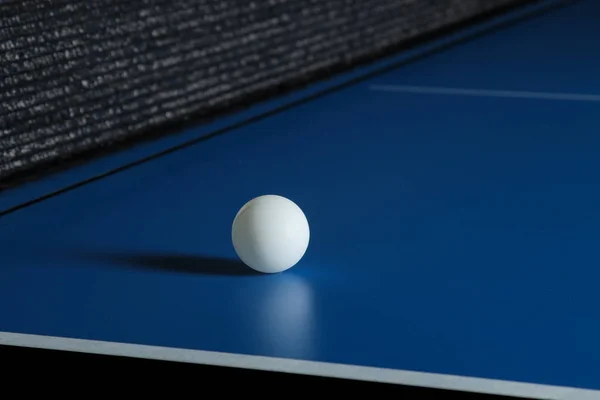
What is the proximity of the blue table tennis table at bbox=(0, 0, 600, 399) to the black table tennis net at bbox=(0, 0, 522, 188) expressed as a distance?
0.10m

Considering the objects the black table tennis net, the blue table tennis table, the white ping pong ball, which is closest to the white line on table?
the blue table tennis table

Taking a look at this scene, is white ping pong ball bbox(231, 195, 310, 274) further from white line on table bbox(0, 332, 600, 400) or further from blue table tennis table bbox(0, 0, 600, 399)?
white line on table bbox(0, 332, 600, 400)

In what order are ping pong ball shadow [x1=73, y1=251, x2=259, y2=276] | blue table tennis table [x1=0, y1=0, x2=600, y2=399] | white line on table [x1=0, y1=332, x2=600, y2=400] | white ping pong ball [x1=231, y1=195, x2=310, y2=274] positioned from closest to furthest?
white line on table [x1=0, y1=332, x2=600, y2=400] < blue table tennis table [x1=0, y1=0, x2=600, y2=399] < white ping pong ball [x1=231, y1=195, x2=310, y2=274] < ping pong ball shadow [x1=73, y1=251, x2=259, y2=276]

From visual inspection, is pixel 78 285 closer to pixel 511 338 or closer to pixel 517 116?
pixel 511 338

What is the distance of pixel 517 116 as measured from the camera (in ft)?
10.7

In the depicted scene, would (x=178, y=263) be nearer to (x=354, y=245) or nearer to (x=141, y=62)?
(x=354, y=245)

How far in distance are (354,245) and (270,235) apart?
29cm

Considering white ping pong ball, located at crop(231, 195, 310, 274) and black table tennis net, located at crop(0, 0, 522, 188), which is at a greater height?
black table tennis net, located at crop(0, 0, 522, 188)

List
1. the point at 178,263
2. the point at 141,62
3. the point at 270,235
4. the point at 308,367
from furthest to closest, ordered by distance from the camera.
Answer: the point at 141,62, the point at 178,263, the point at 270,235, the point at 308,367

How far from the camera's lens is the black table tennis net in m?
2.77

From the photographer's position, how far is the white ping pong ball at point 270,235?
1971mm

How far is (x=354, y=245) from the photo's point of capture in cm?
221

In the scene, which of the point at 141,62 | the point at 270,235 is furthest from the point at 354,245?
the point at 141,62

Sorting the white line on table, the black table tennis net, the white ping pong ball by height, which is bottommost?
the white line on table
